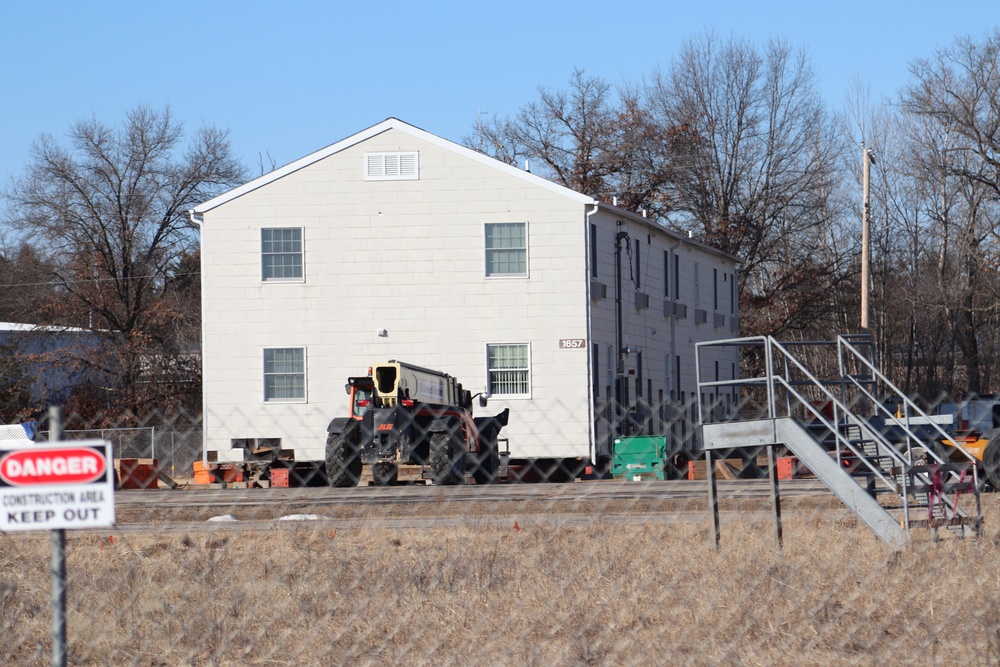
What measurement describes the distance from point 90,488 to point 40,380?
42413 millimetres

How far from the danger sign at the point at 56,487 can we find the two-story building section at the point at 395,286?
87.7ft

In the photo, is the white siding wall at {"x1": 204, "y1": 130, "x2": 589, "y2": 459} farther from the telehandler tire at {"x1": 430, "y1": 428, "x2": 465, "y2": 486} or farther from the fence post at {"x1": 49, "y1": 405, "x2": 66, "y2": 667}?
the fence post at {"x1": 49, "y1": 405, "x2": 66, "y2": 667}

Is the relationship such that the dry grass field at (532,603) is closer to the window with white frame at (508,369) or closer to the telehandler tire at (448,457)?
the telehandler tire at (448,457)

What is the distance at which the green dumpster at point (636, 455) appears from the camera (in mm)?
27594

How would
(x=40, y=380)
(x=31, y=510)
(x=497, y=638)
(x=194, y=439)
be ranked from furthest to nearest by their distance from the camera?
(x=40, y=380) < (x=194, y=439) < (x=497, y=638) < (x=31, y=510)

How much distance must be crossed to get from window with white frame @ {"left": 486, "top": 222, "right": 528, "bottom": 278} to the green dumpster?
5102 mm

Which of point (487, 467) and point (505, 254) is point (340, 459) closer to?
point (487, 467)

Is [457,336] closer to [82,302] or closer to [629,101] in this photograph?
[82,302]

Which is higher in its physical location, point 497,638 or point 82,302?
point 82,302

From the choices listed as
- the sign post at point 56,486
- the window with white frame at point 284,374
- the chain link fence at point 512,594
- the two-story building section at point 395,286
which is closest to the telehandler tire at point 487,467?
the chain link fence at point 512,594

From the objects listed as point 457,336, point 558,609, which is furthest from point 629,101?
point 558,609

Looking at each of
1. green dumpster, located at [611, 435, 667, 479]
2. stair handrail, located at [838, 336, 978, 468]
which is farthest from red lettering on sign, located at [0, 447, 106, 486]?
green dumpster, located at [611, 435, 667, 479]

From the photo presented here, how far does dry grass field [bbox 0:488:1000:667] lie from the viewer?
7.16m

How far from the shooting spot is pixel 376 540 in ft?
39.7
